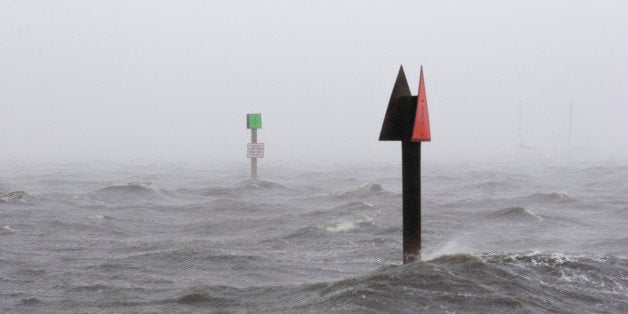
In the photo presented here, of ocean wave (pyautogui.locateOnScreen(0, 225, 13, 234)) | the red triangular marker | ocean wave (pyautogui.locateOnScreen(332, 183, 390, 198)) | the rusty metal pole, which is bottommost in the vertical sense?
ocean wave (pyautogui.locateOnScreen(332, 183, 390, 198))

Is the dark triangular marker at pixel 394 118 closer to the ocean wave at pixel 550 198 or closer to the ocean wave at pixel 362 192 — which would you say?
the ocean wave at pixel 550 198

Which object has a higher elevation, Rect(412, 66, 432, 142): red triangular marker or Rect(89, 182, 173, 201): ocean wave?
Rect(412, 66, 432, 142): red triangular marker

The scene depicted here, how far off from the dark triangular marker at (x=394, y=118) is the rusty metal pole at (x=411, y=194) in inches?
5.8

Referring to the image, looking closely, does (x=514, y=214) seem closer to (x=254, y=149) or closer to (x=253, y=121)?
(x=253, y=121)

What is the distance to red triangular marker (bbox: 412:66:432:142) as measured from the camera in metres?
7.66

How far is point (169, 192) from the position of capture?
2433cm

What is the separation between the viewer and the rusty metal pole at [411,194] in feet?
25.8

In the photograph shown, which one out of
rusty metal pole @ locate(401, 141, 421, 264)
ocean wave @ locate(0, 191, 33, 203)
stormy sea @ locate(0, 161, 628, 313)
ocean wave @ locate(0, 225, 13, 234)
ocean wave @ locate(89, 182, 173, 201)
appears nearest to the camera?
stormy sea @ locate(0, 161, 628, 313)

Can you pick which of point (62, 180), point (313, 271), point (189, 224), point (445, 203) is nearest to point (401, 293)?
point (313, 271)

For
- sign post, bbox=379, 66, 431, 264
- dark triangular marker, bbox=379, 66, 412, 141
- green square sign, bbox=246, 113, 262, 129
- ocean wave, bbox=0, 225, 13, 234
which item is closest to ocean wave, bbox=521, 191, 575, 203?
green square sign, bbox=246, 113, 262, 129

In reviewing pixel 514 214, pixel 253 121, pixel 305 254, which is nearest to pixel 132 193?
pixel 253 121

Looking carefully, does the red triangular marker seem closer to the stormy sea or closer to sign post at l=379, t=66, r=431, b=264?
sign post at l=379, t=66, r=431, b=264

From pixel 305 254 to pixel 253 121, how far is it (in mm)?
14894

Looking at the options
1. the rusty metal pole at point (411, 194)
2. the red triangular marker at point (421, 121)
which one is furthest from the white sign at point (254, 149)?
the red triangular marker at point (421, 121)
